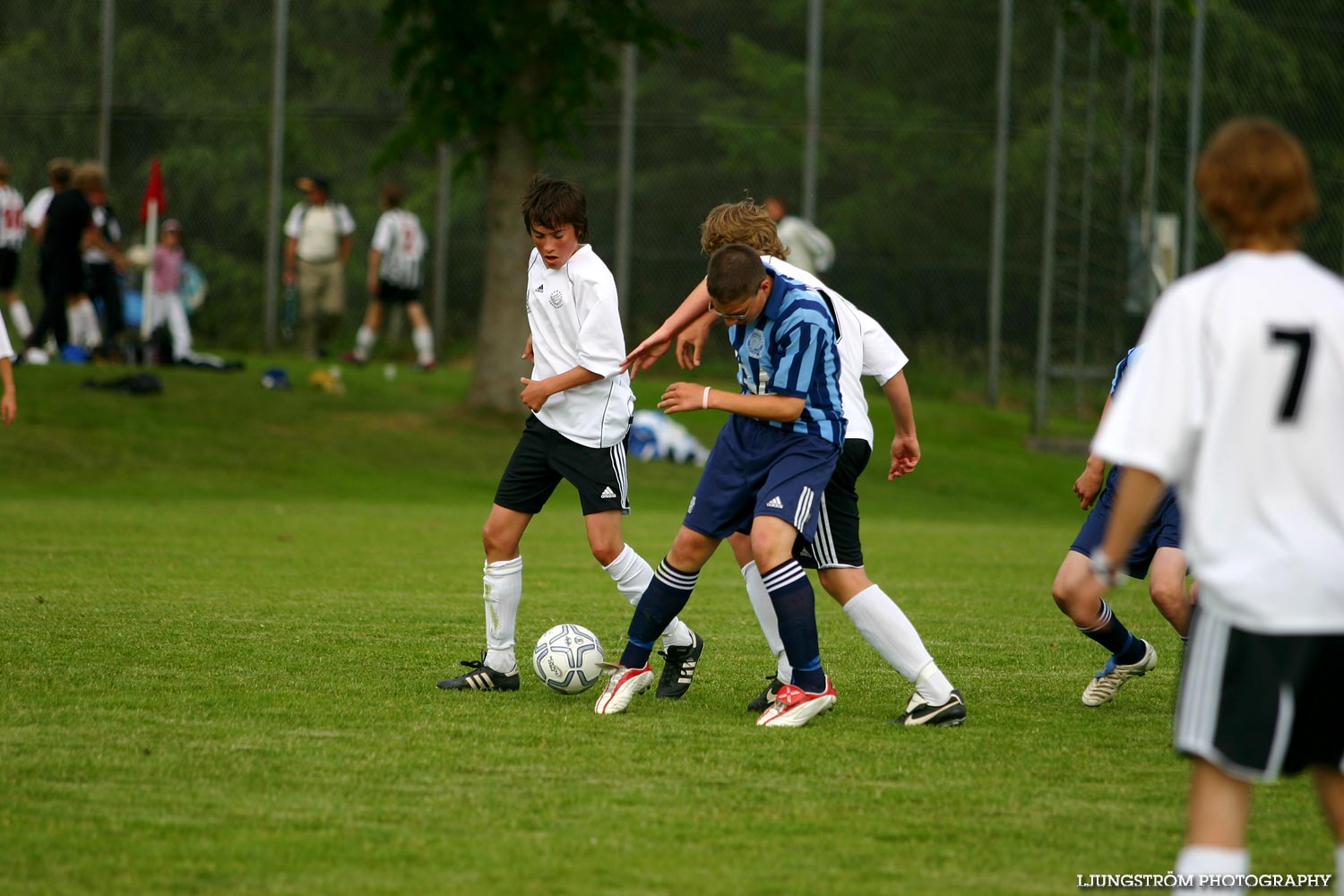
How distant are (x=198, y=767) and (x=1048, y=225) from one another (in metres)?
19.4

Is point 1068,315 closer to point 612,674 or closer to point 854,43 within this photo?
point 854,43

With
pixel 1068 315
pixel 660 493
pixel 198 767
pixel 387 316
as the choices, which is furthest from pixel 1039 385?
pixel 198 767

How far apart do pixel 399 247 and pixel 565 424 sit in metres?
15.3

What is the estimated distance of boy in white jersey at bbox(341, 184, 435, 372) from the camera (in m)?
20.7

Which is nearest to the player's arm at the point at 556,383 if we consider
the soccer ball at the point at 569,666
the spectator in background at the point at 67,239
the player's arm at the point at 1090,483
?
the soccer ball at the point at 569,666

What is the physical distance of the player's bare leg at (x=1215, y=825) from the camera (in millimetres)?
3072

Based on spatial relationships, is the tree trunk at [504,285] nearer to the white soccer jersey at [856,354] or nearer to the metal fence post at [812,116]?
the metal fence post at [812,116]

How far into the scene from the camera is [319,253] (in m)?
21.5

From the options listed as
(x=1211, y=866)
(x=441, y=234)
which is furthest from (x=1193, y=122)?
(x=1211, y=866)

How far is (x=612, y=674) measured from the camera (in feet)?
19.8

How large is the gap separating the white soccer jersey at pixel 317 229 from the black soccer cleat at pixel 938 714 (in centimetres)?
1716

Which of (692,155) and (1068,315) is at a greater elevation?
(692,155)

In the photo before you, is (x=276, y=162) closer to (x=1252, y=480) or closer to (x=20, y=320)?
(x=20, y=320)

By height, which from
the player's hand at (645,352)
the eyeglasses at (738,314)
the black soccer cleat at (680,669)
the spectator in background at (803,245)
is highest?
the spectator in background at (803,245)
